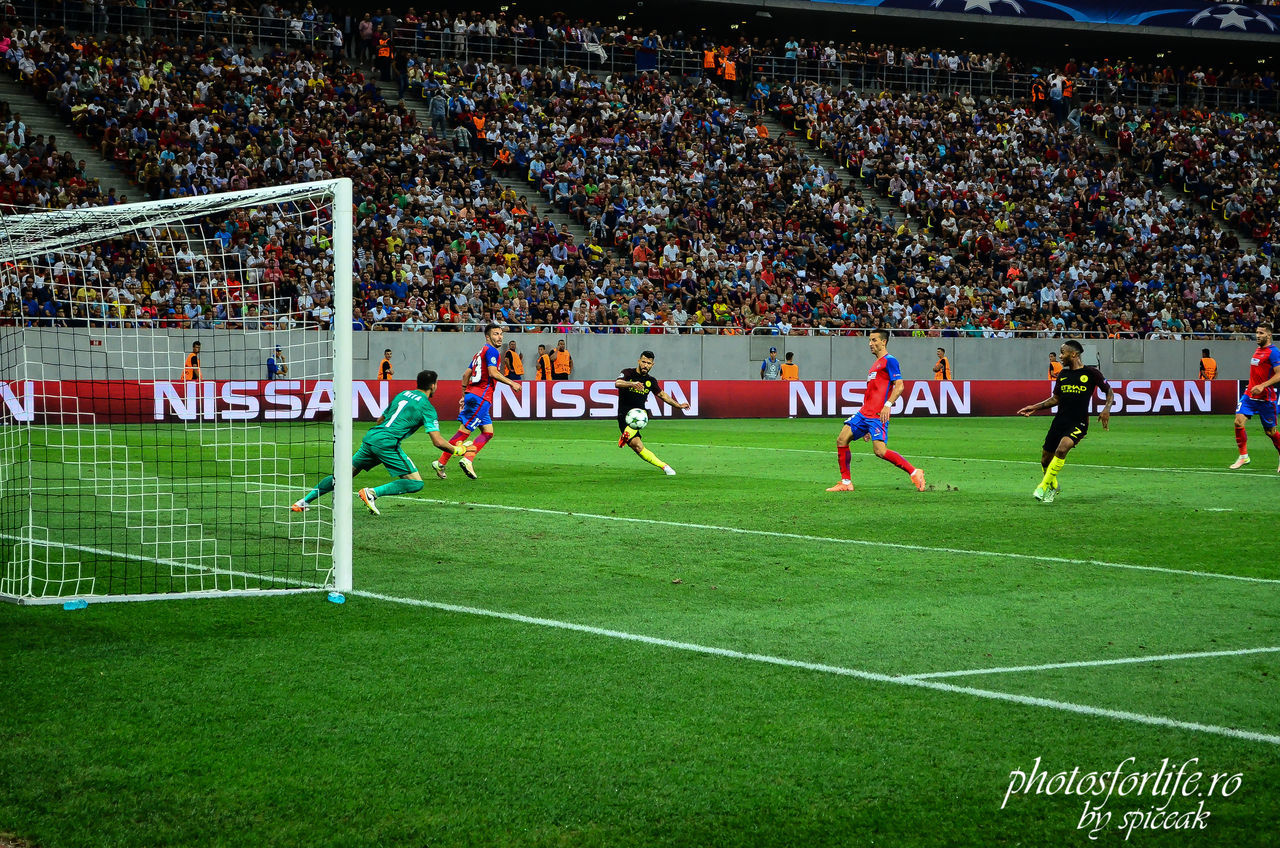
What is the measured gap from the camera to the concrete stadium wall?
1117 inches

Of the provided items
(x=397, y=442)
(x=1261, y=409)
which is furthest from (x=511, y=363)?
(x=397, y=442)

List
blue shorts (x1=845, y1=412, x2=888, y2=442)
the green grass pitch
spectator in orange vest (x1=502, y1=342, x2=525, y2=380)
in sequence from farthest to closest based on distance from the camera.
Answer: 1. spectator in orange vest (x1=502, y1=342, x2=525, y2=380)
2. blue shorts (x1=845, y1=412, x2=888, y2=442)
3. the green grass pitch

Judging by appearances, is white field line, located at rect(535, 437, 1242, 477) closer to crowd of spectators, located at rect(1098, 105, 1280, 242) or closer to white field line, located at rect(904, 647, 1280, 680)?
white field line, located at rect(904, 647, 1280, 680)

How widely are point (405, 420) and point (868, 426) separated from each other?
612 cm

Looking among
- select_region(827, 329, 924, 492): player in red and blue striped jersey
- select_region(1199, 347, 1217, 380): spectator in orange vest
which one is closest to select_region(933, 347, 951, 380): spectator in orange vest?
select_region(1199, 347, 1217, 380): spectator in orange vest

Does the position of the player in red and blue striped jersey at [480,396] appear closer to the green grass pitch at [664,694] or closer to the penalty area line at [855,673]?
the green grass pitch at [664,694]

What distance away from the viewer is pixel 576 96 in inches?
1633

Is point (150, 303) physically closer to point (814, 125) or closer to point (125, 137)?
point (125, 137)

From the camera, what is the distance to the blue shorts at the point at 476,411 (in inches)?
677

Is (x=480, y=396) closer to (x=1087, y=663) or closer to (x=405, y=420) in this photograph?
(x=405, y=420)

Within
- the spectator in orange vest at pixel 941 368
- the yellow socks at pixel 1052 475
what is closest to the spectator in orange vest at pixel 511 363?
the spectator in orange vest at pixel 941 368

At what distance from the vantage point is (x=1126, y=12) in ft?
167

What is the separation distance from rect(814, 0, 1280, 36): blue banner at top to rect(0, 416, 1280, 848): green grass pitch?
41411mm

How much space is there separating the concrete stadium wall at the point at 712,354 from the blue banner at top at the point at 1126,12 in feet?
50.7
